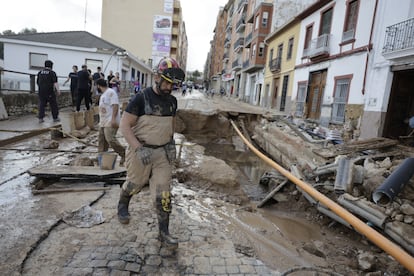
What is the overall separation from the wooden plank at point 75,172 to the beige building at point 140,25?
38182mm

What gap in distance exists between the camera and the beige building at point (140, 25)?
4181 centimetres

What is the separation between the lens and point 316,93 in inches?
629

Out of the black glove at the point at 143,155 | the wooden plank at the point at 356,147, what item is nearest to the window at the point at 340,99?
the wooden plank at the point at 356,147

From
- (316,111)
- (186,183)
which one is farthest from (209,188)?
(316,111)

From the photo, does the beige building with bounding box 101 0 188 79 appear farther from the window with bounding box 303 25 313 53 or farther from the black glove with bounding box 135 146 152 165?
the black glove with bounding box 135 146 152 165

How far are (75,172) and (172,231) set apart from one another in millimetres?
1924

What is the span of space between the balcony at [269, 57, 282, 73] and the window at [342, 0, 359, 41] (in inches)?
347

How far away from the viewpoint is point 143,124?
281 centimetres

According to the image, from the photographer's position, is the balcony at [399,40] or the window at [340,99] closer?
the balcony at [399,40]

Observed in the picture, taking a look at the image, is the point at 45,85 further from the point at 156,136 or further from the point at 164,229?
the point at 164,229

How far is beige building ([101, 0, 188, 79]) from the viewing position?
4181cm

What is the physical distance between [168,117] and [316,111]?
14568mm

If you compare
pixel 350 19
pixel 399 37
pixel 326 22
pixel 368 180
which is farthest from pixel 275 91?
pixel 368 180

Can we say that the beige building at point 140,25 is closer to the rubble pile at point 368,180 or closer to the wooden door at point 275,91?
the wooden door at point 275,91
